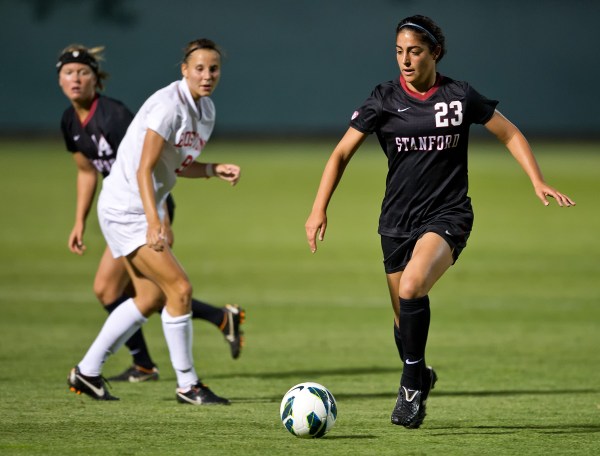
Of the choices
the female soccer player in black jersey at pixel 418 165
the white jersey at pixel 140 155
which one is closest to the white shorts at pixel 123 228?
the white jersey at pixel 140 155

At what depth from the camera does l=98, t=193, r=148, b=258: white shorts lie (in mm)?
7641

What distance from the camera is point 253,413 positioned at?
7234 millimetres

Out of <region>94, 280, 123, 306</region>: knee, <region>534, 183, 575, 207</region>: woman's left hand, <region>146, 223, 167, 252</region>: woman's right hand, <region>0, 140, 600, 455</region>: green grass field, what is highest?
<region>534, 183, 575, 207</region>: woman's left hand

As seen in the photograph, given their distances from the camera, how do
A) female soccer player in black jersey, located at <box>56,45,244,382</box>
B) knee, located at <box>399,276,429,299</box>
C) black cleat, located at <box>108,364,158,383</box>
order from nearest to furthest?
knee, located at <box>399,276,429,299</box> < female soccer player in black jersey, located at <box>56,45,244,382</box> < black cleat, located at <box>108,364,158,383</box>

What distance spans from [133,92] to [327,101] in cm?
804

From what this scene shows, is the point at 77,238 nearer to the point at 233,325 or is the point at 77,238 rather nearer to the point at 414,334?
the point at 233,325

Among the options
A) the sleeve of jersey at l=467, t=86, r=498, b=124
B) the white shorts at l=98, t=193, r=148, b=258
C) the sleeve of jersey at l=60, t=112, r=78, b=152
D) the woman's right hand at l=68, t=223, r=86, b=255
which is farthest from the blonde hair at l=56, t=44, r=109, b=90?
the sleeve of jersey at l=467, t=86, r=498, b=124

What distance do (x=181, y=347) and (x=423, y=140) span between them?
7.02 feet

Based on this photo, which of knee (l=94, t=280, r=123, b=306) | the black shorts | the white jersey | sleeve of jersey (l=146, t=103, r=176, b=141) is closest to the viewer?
the black shorts

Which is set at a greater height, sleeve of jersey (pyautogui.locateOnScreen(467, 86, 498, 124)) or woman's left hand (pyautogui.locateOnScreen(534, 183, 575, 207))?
sleeve of jersey (pyautogui.locateOnScreen(467, 86, 498, 124))

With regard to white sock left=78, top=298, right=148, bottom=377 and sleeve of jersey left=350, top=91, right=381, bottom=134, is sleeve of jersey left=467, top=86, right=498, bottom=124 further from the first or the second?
white sock left=78, top=298, right=148, bottom=377

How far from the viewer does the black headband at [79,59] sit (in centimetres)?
858

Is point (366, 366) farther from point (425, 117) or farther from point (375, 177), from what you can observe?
point (375, 177)

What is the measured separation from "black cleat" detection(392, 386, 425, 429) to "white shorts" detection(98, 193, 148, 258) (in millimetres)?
2080
